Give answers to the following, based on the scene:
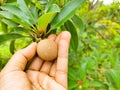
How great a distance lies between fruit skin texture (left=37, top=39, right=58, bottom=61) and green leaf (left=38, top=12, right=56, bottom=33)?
0.19 ft

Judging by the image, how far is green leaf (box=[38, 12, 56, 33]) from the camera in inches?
54.3

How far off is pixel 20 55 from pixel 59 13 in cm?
28

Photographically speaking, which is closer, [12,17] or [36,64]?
[12,17]

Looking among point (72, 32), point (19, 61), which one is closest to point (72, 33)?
point (72, 32)

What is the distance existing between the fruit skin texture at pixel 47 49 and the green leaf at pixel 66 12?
8cm


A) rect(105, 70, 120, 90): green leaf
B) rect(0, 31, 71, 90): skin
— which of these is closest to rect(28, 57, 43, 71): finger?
rect(0, 31, 71, 90): skin

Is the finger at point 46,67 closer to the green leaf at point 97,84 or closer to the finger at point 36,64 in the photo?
the finger at point 36,64

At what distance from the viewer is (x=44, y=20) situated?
1420mm

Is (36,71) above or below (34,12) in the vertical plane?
below

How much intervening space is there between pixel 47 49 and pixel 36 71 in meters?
0.20

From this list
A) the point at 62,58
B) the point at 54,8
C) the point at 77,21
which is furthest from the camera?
the point at 77,21

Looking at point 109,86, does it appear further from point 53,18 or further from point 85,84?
point 53,18

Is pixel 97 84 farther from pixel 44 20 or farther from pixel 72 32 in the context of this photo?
pixel 44 20

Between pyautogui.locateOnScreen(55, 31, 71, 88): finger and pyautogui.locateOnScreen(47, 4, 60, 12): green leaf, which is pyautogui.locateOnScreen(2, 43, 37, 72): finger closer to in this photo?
pyautogui.locateOnScreen(55, 31, 71, 88): finger
